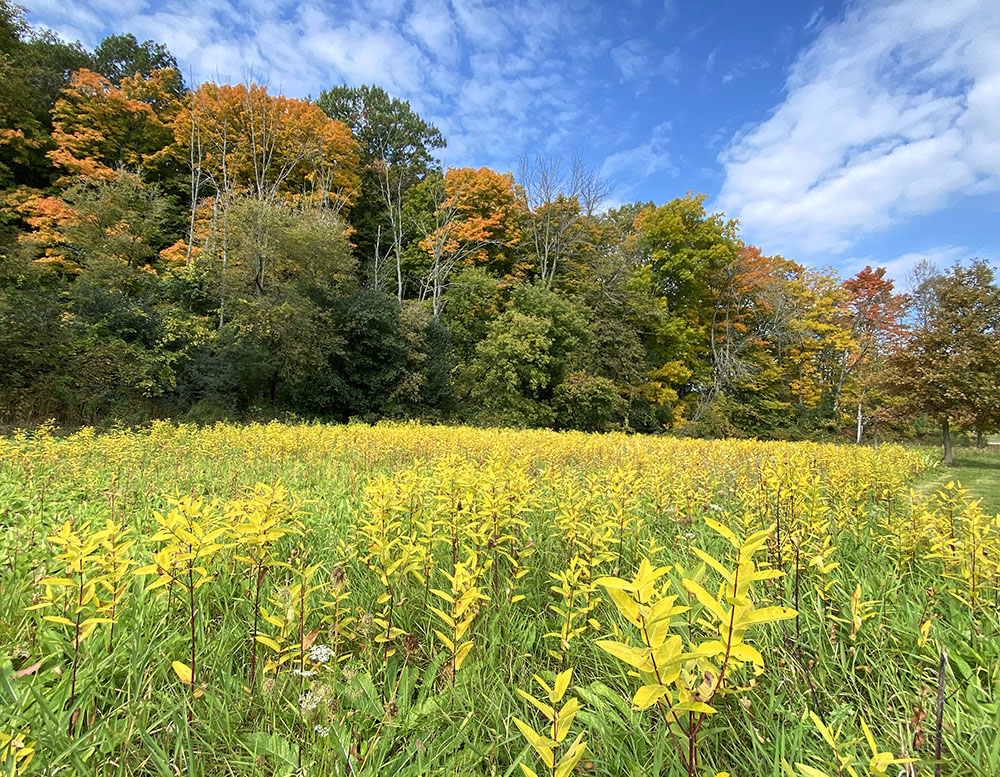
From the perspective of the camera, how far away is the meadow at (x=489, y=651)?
1.01 m

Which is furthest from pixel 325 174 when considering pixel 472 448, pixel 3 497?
pixel 3 497

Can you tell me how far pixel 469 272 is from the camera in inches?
723

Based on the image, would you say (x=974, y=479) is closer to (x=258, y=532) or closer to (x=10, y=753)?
(x=258, y=532)

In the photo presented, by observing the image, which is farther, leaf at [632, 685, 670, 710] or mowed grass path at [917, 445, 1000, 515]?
mowed grass path at [917, 445, 1000, 515]

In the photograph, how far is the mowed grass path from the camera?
223 inches

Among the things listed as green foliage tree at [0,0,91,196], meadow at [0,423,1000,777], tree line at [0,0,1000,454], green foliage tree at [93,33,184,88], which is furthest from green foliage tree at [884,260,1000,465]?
green foliage tree at [93,33,184,88]

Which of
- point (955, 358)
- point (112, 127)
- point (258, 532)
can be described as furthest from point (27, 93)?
point (955, 358)

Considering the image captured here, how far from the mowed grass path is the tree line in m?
1.11

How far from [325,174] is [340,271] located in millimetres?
7529

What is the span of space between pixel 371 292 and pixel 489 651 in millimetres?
14854

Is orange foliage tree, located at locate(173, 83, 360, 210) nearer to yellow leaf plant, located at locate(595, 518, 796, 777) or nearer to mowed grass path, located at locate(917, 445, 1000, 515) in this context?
yellow leaf plant, located at locate(595, 518, 796, 777)

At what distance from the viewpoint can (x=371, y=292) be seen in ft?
49.6

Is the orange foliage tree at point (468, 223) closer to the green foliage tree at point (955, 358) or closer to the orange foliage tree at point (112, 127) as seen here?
the orange foliage tree at point (112, 127)

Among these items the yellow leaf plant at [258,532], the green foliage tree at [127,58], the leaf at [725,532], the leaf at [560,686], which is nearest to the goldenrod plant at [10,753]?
the yellow leaf plant at [258,532]
